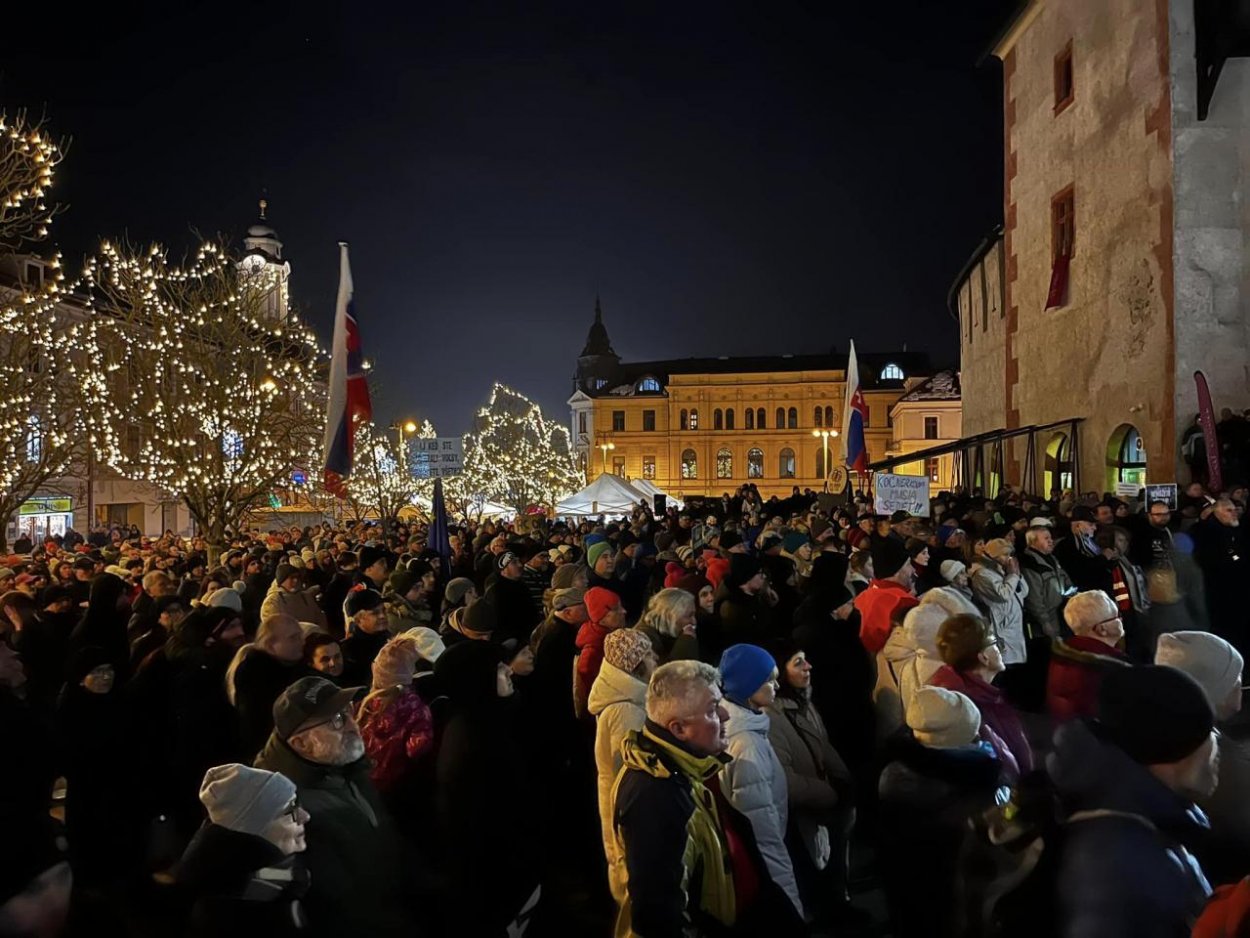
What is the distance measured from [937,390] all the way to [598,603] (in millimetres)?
75799

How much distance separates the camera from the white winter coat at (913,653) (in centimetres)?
502

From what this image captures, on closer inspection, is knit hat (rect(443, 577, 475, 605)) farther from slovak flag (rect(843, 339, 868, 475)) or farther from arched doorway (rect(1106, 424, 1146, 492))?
arched doorway (rect(1106, 424, 1146, 492))

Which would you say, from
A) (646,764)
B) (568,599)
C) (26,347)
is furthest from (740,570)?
(26,347)

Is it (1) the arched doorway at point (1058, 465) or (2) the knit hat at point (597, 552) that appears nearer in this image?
(2) the knit hat at point (597, 552)

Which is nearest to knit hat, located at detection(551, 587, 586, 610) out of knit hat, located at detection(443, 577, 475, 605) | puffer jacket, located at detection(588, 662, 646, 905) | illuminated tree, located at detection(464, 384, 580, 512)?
puffer jacket, located at detection(588, 662, 646, 905)

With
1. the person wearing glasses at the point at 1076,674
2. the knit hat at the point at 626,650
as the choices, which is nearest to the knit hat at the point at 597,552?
the knit hat at the point at 626,650

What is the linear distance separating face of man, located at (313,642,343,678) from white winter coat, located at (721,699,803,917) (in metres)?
2.43

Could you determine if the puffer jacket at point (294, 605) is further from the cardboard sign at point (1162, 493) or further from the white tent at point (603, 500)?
the white tent at point (603, 500)

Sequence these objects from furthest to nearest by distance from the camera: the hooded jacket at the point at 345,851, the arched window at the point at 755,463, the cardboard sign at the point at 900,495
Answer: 1. the arched window at the point at 755,463
2. the cardboard sign at the point at 900,495
3. the hooded jacket at the point at 345,851

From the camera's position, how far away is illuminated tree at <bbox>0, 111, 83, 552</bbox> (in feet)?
52.2

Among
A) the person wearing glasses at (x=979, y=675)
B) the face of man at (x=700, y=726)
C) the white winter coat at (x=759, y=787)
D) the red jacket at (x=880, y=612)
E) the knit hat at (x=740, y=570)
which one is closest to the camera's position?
the face of man at (x=700, y=726)

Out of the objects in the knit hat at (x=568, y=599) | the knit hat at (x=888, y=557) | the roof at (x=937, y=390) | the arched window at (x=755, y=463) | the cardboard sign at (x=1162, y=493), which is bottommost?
the knit hat at (x=568, y=599)

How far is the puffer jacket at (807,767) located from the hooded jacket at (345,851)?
1.95 metres

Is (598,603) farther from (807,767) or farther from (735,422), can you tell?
(735,422)
